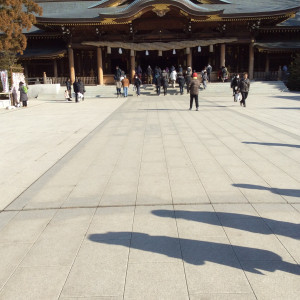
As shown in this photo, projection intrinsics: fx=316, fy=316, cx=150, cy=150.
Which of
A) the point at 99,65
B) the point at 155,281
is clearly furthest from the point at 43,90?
the point at 155,281

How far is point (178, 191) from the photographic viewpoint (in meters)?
4.30

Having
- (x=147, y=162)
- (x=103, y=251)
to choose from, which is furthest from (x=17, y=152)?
(x=103, y=251)

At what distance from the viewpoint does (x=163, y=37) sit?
26109mm

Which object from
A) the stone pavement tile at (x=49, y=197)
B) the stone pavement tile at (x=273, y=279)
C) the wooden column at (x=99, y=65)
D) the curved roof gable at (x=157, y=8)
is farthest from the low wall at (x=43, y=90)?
the stone pavement tile at (x=273, y=279)

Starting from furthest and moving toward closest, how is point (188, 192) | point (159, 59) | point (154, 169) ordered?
point (159, 59), point (154, 169), point (188, 192)

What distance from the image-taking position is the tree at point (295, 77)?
23489mm

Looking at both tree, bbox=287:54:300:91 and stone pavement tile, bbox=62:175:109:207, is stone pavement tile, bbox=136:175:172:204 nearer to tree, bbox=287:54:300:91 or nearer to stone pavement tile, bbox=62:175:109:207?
stone pavement tile, bbox=62:175:109:207

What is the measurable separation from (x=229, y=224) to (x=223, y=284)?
3.39ft

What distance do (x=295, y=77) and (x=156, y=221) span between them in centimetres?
2386

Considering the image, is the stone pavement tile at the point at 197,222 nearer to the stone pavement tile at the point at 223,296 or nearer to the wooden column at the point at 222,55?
the stone pavement tile at the point at 223,296

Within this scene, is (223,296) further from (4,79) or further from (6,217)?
(4,79)

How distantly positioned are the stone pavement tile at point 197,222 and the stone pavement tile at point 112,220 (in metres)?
0.54

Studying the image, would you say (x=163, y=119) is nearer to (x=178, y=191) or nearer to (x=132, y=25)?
(x=178, y=191)

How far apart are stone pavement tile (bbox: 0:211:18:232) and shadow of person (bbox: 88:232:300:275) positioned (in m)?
1.08
